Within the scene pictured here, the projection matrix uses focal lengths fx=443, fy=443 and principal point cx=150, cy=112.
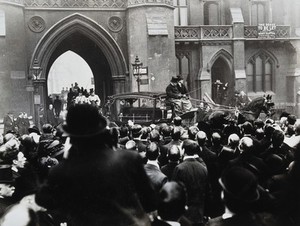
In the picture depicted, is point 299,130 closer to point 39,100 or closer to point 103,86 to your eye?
point 39,100

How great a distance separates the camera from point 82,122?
3.28 metres

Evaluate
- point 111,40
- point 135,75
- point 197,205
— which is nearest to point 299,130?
point 197,205

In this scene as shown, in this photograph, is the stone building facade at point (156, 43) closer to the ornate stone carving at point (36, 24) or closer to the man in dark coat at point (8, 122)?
the ornate stone carving at point (36, 24)

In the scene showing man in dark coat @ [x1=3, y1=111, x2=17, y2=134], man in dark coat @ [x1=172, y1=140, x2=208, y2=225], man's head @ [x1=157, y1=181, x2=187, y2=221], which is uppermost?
man's head @ [x1=157, y1=181, x2=187, y2=221]

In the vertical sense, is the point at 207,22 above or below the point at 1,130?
above

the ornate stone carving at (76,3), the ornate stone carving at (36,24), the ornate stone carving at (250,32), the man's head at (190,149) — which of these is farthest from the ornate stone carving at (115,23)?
the man's head at (190,149)

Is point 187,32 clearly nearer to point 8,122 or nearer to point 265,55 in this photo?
point 265,55

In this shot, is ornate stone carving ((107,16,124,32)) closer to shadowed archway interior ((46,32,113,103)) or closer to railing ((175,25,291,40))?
shadowed archway interior ((46,32,113,103))

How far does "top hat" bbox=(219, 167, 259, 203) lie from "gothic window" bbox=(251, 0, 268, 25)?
26.1 m

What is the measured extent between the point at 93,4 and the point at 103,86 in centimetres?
505

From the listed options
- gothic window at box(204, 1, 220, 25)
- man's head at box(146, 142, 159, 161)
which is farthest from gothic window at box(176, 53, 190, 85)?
man's head at box(146, 142, 159, 161)

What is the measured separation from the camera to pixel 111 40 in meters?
23.2

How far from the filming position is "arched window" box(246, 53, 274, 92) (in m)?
27.2

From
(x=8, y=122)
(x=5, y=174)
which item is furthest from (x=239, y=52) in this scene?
(x=5, y=174)
